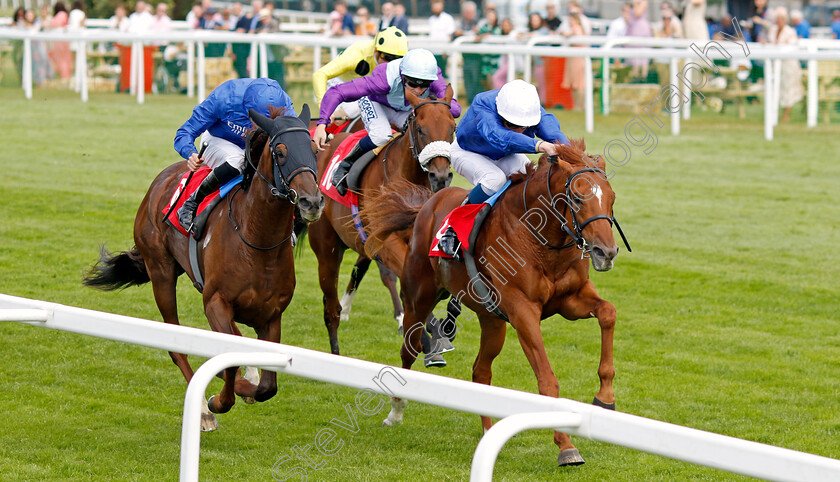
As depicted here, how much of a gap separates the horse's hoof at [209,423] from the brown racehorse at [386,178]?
143 cm

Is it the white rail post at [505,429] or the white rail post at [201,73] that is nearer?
the white rail post at [505,429]

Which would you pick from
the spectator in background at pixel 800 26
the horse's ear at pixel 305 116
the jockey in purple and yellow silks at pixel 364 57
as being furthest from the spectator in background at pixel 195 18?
the horse's ear at pixel 305 116

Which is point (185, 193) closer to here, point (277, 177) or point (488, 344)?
point (277, 177)

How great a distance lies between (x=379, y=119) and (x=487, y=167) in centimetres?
180

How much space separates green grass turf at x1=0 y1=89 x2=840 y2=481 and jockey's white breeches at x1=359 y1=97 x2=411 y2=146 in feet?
4.29

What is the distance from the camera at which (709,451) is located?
199 centimetres

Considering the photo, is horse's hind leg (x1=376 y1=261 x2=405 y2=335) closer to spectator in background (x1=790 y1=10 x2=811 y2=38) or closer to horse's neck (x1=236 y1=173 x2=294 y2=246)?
horse's neck (x1=236 y1=173 x2=294 y2=246)

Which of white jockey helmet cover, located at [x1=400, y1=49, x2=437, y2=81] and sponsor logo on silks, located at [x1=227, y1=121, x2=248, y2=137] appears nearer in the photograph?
sponsor logo on silks, located at [x1=227, y1=121, x2=248, y2=137]

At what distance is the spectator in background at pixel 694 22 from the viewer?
15805mm

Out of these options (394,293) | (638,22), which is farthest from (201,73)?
(394,293)

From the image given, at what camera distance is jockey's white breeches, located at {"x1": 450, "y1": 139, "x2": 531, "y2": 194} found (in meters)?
5.19

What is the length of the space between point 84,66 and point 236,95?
12364mm

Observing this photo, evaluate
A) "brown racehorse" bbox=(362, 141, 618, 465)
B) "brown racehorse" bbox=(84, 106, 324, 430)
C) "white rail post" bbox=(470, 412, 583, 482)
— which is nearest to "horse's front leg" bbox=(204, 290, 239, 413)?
"brown racehorse" bbox=(84, 106, 324, 430)

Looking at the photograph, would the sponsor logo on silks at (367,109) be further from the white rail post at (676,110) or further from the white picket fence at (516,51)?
the white rail post at (676,110)
